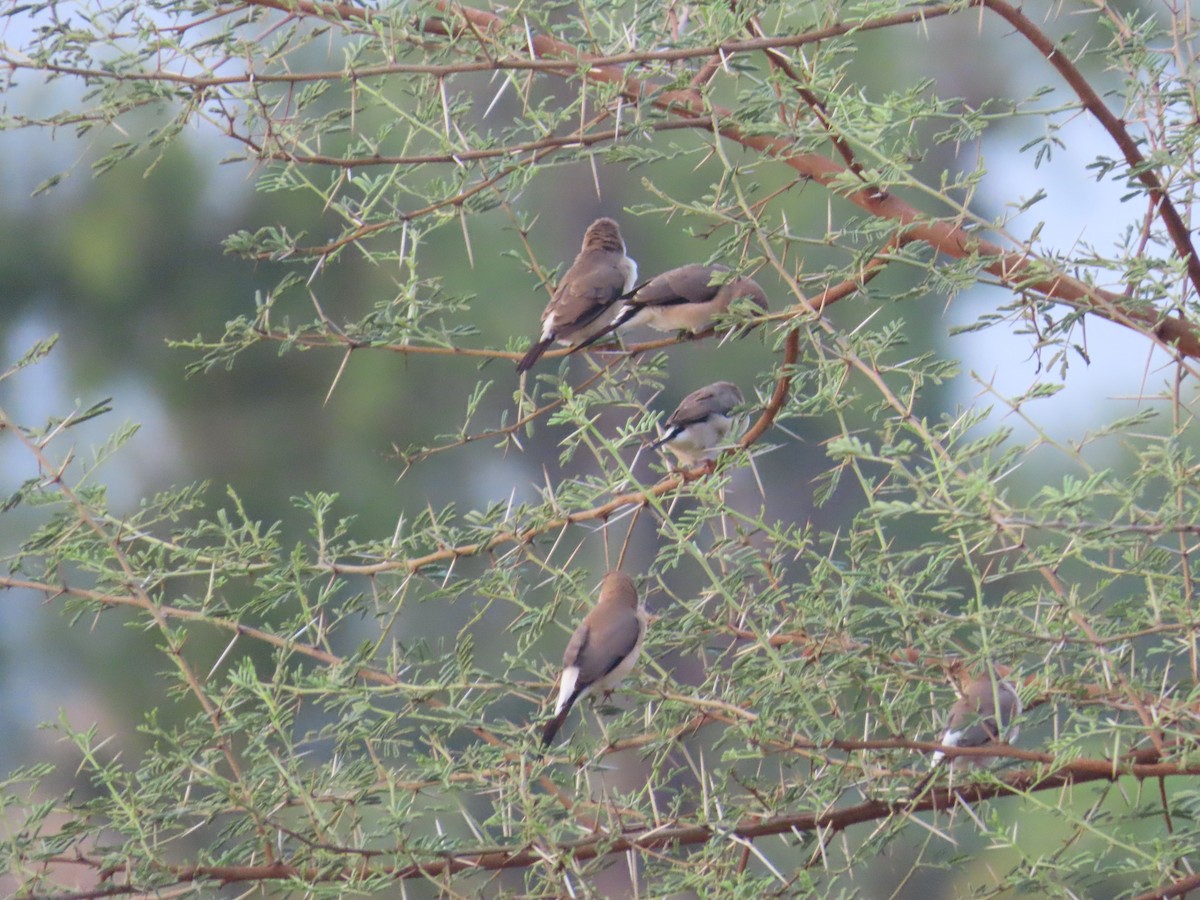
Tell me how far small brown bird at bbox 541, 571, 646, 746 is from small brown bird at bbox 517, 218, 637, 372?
1.70 feet

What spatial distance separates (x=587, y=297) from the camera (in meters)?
2.86

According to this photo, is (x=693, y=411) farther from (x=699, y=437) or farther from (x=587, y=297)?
(x=587, y=297)

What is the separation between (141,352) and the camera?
8820mm

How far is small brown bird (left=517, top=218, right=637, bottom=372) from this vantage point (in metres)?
2.76

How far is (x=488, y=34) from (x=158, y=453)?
7.07m

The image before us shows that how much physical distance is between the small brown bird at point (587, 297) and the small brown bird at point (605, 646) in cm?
52

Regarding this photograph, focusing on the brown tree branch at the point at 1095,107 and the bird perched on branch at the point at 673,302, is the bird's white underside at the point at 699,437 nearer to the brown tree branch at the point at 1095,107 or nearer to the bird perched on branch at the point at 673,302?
the bird perched on branch at the point at 673,302

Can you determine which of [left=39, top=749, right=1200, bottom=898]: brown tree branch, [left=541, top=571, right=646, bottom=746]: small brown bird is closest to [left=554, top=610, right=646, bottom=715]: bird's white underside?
[left=541, top=571, right=646, bottom=746]: small brown bird

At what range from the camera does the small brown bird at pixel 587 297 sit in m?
2.76

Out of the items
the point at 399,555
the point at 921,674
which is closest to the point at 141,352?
the point at 399,555

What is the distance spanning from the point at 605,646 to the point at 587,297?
2.58ft

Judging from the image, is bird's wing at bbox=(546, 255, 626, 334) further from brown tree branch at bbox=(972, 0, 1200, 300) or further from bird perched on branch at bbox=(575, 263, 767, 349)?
brown tree branch at bbox=(972, 0, 1200, 300)

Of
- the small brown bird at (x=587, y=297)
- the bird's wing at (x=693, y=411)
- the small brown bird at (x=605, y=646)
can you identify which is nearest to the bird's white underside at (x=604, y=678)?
the small brown bird at (x=605, y=646)

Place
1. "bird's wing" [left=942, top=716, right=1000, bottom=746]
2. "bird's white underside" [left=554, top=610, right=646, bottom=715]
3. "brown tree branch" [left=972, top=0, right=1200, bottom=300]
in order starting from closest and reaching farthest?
"brown tree branch" [left=972, top=0, right=1200, bottom=300]
"bird's wing" [left=942, top=716, right=1000, bottom=746]
"bird's white underside" [left=554, top=610, right=646, bottom=715]
